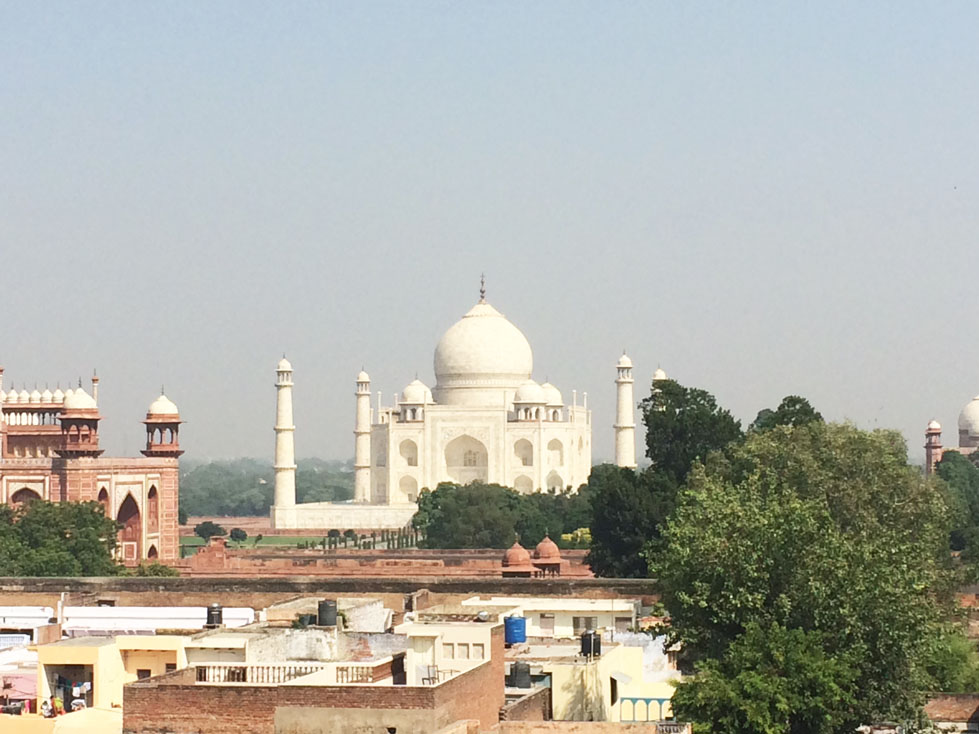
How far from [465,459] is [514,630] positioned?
2177 inches

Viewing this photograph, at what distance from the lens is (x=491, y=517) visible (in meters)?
64.6

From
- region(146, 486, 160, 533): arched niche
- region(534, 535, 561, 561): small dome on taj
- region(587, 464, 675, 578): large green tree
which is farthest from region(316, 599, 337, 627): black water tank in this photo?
region(146, 486, 160, 533): arched niche

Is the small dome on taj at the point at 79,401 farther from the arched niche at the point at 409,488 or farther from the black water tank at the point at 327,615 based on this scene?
the black water tank at the point at 327,615

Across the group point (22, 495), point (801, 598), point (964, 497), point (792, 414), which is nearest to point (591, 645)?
point (801, 598)

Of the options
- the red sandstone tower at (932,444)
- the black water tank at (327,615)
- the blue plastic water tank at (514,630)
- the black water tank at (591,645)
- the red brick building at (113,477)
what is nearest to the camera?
the black water tank at (591,645)

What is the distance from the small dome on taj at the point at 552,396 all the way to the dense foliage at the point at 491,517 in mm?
9911

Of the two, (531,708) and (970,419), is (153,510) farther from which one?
(970,419)

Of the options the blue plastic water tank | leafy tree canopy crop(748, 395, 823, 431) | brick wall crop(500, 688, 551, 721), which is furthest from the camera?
leafy tree canopy crop(748, 395, 823, 431)

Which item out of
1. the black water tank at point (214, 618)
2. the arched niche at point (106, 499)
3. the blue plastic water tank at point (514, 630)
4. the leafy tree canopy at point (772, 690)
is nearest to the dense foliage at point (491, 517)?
the arched niche at point (106, 499)

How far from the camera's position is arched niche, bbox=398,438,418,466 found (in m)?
78.6

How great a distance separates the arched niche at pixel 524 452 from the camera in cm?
7738

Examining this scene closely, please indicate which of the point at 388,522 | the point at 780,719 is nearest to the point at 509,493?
the point at 388,522

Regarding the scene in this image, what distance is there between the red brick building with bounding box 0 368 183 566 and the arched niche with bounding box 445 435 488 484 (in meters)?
19.8

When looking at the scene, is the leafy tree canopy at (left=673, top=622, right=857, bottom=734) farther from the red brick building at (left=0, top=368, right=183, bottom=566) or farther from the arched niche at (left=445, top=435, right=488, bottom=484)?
the arched niche at (left=445, top=435, right=488, bottom=484)
